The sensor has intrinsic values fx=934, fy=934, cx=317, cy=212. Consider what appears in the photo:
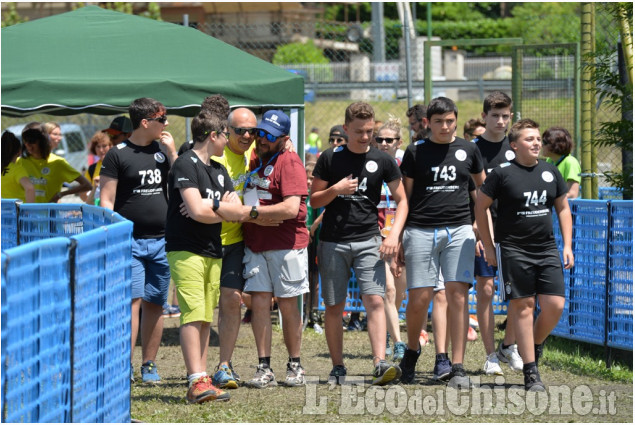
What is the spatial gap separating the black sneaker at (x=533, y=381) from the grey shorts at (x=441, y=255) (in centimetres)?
78

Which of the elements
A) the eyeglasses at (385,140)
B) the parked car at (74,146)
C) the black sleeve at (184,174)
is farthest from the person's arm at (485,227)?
the parked car at (74,146)

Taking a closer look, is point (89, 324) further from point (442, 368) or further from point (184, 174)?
point (442, 368)

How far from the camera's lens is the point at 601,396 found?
6.39m

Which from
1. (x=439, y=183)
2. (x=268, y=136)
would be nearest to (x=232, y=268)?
(x=268, y=136)

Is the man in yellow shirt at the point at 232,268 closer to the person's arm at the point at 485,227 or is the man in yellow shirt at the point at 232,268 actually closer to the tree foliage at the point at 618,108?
the person's arm at the point at 485,227

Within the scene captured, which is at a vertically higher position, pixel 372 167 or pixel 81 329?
pixel 372 167

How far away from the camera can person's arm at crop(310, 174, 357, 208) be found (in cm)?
654

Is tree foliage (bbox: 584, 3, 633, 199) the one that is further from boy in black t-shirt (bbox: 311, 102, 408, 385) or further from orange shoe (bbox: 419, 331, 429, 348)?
boy in black t-shirt (bbox: 311, 102, 408, 385)

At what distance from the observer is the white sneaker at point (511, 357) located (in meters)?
7.41

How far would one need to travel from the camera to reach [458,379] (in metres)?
6.63

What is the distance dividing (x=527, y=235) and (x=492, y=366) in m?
1.21

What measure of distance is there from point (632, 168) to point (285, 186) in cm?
366

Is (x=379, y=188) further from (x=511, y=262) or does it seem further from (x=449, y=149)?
(x=511, y=262)

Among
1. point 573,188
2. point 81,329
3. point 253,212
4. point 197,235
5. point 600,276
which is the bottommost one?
point 600,276
